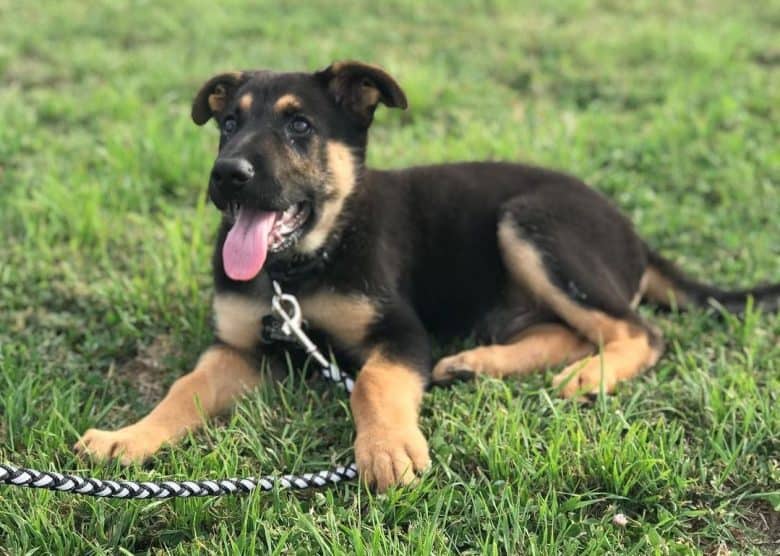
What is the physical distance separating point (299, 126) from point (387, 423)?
1319 mm

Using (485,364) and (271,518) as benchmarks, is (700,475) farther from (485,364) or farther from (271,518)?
(271,518)

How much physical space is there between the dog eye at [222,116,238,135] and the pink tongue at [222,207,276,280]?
0.41 m

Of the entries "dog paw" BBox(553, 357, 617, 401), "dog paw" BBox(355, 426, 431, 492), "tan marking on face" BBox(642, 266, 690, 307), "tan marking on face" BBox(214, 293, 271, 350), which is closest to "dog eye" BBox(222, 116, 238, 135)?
"tan marking on face" BBox(214, 293, 271, 350)

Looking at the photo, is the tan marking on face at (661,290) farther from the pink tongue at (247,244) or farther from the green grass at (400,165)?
the pink tongue at (247,244)

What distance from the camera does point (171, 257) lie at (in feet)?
16.1

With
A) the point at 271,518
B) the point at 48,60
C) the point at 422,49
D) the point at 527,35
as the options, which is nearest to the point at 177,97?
the point at 48,60

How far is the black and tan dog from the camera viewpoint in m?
3.54

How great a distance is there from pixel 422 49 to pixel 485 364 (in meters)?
5.27

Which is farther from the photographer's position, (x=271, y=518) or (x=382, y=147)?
(x=382, y=147)

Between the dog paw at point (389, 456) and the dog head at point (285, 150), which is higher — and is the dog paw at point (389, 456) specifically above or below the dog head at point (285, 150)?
below

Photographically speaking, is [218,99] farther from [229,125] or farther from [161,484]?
[161,484]

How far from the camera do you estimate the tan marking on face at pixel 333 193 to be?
392 centimetres

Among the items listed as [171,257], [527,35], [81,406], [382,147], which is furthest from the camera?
[527,35]

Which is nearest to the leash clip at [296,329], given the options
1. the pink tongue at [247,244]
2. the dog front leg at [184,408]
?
the pink tongue at [247,244]
